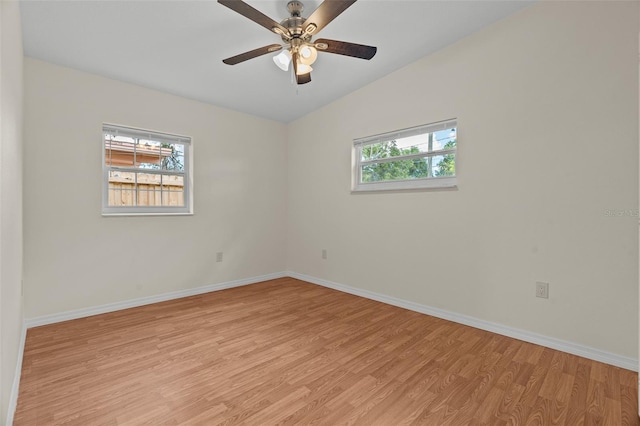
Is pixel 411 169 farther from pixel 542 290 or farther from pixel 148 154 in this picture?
pixel 148 154

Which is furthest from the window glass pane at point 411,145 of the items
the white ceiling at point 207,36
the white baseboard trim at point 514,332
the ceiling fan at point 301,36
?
the white baseboard trim at point 514,332

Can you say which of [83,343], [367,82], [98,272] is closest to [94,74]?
[98,272]

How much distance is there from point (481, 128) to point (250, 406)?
290 cm

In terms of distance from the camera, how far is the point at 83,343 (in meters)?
2.37

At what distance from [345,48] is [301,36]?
0.34m

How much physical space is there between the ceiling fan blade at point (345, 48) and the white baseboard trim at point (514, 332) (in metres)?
2.50

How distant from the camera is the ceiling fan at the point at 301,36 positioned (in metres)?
1.86

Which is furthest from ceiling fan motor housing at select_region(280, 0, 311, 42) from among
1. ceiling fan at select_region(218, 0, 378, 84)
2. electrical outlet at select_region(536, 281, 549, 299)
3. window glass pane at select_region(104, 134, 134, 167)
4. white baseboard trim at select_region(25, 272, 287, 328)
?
white baseboard trim at select_region(25, 272, 287, 328)

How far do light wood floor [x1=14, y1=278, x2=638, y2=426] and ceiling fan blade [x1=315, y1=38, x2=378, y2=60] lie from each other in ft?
7.45

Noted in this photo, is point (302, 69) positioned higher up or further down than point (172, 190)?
higher up

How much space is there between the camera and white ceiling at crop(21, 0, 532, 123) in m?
2.25


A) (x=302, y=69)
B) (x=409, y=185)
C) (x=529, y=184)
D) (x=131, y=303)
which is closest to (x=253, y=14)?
(x=302, y=69)

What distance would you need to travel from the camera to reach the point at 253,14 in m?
1.86

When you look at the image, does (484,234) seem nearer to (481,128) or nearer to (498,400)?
(481,128)
